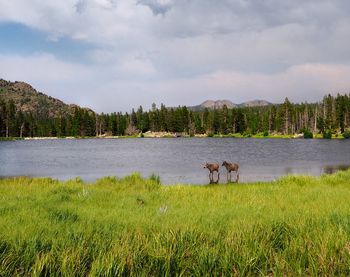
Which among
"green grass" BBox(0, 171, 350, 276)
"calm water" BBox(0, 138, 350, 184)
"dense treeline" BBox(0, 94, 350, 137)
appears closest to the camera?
"green grass" BBox(0, 171, 350, 276)

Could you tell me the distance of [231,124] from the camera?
559ft

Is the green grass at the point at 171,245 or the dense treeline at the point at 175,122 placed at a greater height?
the dense treeline at the point at 175,122

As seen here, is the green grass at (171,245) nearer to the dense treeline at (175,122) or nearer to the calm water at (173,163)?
the calm water at (173,163)

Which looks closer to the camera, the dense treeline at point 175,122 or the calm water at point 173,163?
the calm water at point 173,163

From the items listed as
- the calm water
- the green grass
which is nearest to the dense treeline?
the calm water

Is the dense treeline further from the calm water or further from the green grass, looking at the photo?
the green grass

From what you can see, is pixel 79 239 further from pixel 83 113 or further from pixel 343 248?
pixel 83 113

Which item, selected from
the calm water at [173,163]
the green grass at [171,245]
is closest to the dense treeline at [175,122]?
the calm water at [173,163]

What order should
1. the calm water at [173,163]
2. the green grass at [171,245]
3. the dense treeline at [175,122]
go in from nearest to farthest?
1. the green grass at [171,245]
2. the calm water at [173,163]
3. the dense treeline at [175,122]

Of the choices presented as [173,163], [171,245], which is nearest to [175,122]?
[173,163]

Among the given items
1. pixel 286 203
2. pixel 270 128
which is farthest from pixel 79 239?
pixel 270 128

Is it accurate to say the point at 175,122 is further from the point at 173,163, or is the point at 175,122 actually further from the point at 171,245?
the point at 171,245

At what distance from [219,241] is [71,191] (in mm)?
10993

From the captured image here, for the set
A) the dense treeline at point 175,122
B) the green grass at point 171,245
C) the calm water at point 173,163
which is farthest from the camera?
the dense treeline at point 175,122
